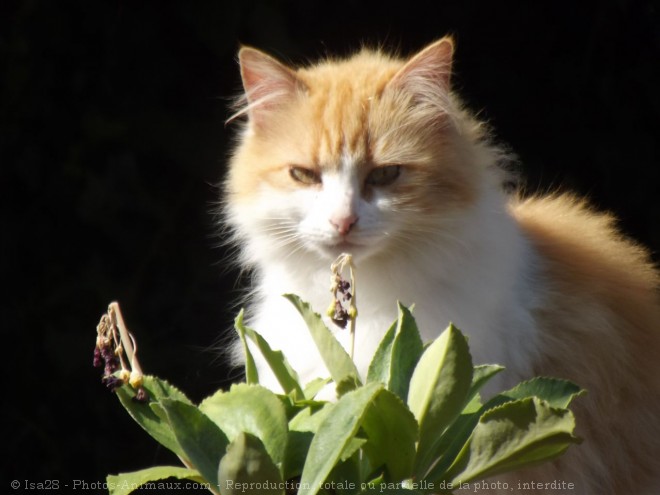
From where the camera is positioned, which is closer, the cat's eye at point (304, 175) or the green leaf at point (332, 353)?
the green leaf at point (332, 353)

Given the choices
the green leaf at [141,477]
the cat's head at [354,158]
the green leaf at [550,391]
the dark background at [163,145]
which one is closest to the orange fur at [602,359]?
the cat's head at [354,158]

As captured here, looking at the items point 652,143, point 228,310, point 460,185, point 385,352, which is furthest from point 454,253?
point 652,143

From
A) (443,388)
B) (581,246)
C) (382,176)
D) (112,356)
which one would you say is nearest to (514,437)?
(443,388)

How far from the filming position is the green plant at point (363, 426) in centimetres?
65

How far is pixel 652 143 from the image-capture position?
2.71 metres

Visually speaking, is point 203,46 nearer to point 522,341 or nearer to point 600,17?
point 600,17

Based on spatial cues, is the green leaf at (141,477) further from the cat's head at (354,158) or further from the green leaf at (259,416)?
the cat's head at (354,158)

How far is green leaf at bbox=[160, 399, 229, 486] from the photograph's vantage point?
2.17 ft

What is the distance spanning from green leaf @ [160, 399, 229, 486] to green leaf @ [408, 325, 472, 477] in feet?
0.50

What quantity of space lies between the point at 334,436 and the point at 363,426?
72mm

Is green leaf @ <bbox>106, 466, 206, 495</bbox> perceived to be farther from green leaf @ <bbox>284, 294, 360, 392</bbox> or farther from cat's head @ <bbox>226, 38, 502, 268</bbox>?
cat's head @ <bbox>226, 38, 502, 268</bbox>

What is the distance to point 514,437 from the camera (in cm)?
69

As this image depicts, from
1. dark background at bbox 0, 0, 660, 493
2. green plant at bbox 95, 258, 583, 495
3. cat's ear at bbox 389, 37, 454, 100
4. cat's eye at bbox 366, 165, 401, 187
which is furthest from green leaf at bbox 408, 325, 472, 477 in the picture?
dark background at bbox 0, 0, 660, 493

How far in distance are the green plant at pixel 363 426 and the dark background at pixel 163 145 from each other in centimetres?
185
